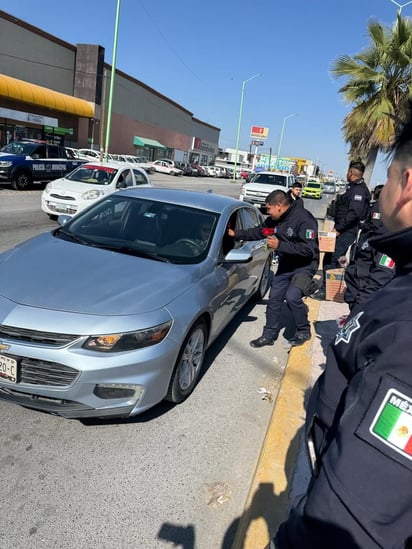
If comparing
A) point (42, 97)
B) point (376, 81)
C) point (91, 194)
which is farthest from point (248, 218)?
point (42, 97)

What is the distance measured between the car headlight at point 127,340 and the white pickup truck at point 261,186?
15702mm

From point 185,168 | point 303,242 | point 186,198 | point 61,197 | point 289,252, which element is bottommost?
point 61,197

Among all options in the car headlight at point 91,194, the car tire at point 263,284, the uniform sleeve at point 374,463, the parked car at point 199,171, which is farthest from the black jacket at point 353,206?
the parked car at point 199,171

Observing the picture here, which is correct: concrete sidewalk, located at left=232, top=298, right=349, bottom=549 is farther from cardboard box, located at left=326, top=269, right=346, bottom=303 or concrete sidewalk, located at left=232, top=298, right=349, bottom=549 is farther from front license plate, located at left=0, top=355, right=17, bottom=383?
cardboard box, located at left=326, top=269, right=346, bottom=303

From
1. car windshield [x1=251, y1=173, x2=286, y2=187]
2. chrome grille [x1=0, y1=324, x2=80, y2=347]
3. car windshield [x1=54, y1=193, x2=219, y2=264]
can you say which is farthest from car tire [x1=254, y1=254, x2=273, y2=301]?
car windshield [x1=251, y1=173, x2=286, y2=187]

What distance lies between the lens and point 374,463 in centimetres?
83

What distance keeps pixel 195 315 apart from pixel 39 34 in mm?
39716

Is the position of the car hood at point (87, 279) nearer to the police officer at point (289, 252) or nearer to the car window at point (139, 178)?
the police officer at point (289, 252)

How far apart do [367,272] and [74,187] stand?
8.91 meters

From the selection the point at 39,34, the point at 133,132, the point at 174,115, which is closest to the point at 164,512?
the point at 39,34

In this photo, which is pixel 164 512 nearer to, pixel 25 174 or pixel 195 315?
pixel 195 315

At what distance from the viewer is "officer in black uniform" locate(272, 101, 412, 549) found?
82 cm

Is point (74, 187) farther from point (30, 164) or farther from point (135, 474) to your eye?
point (135, 474)

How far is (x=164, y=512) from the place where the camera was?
226cm
